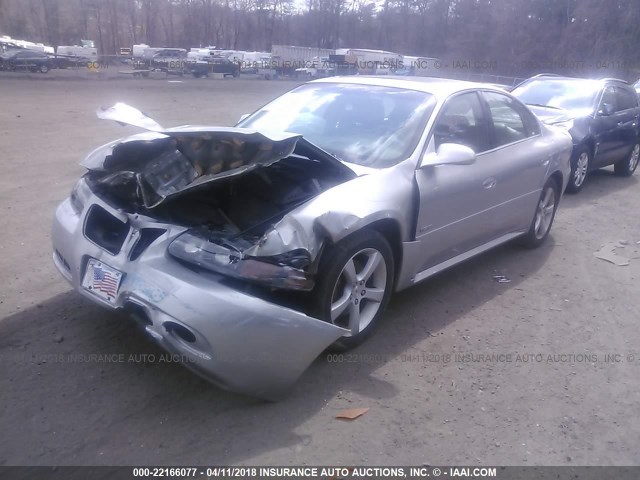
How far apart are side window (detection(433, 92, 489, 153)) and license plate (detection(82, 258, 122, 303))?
240cm

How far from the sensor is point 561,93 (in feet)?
31.2

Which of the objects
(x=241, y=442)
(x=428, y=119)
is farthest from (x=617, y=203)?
(x=241, y=442)

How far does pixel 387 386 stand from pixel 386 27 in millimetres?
63243

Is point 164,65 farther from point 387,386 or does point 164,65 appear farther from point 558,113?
point 387,386

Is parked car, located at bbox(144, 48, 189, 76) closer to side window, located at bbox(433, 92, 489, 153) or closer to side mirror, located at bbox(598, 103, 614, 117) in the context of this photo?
side mirror, located at bbox(598, 103, 614, 117)

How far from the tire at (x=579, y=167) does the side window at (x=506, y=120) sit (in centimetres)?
322

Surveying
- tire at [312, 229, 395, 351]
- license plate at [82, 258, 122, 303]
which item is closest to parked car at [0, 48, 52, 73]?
license plate at [82, 258, 122, 303]

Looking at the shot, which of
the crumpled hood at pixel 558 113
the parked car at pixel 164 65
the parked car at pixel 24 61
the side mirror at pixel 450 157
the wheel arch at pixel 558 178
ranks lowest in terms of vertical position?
the parked car at pixel 164 65

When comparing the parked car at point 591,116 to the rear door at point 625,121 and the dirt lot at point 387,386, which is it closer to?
the rear door at point 625,121

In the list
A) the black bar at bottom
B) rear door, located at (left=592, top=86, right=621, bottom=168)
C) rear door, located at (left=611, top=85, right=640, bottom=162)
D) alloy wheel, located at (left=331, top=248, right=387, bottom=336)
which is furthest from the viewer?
rear door, located at (left=611, top=85, right=640, bottom=162)

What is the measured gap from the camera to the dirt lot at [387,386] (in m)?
2.92

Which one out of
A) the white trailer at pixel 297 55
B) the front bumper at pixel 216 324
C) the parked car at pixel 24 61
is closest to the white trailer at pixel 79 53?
the parked car at pixel 24 61

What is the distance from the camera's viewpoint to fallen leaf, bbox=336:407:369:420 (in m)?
3.18

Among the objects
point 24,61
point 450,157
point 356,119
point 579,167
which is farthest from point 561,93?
point 24,61
